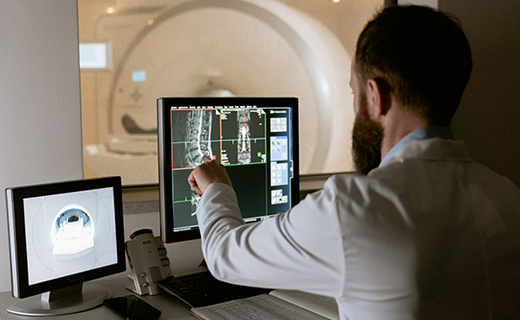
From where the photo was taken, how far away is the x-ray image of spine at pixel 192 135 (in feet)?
4.57

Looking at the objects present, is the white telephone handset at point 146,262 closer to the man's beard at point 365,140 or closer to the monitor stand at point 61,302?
the monitor stand at point 61,302

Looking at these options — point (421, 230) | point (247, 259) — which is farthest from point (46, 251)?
point (421, 230)

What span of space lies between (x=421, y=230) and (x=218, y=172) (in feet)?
1.99

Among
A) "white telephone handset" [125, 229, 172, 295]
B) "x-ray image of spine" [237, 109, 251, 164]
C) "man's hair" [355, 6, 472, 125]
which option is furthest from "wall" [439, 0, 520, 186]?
"white telephone handset" [125, 229, 172, 295]

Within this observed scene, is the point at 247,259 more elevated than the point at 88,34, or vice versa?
the point at 88,34

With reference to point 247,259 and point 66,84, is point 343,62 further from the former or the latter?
point 247,259

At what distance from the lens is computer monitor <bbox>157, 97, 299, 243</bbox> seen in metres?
1.39

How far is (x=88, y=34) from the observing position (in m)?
1.55

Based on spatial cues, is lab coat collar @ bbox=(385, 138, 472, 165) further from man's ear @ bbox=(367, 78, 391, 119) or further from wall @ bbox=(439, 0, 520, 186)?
wall @ bbox=(439, 0, 520, 186)

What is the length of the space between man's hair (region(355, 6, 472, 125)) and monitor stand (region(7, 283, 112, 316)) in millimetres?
906

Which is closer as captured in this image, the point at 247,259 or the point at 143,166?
the point at 247,259

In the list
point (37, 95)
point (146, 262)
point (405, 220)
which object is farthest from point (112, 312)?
point (405, 220)

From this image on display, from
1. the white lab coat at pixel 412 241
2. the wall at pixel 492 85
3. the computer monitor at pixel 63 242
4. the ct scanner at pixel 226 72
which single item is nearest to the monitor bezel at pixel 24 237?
the computer monitor at pixel 63 242

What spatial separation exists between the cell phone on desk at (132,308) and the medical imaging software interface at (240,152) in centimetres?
23
